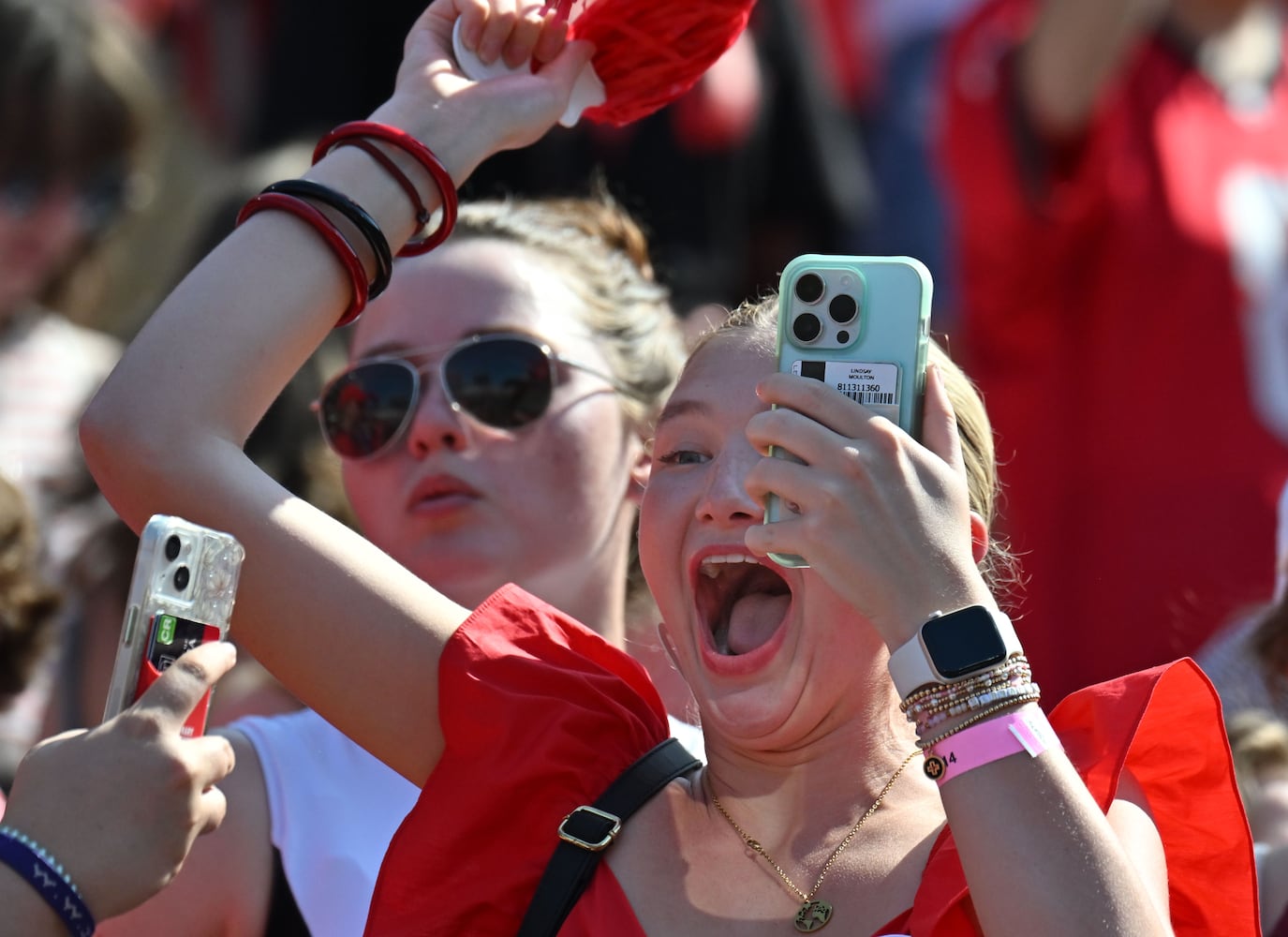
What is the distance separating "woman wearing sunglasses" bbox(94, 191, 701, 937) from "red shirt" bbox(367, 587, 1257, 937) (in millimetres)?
376

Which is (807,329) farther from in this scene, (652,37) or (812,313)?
(652,37)

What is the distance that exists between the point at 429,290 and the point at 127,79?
1713 mm

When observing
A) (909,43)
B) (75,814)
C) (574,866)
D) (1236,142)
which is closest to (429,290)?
(574,866)

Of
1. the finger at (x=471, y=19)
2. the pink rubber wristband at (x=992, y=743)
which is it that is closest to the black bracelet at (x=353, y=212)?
the finger at (x=471, y=19)

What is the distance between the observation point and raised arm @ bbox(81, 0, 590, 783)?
5.93ft

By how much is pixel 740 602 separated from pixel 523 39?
0.70 meters

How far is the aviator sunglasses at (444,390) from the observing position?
8.24 feet

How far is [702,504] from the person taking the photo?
1898 mm

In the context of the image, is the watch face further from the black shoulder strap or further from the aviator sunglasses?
the aviator sunglasses

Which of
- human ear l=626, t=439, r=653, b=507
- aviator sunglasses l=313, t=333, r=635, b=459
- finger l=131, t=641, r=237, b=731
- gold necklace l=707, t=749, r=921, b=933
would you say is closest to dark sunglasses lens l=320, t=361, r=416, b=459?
aviator sunglasses l=313, t=333, r=635, b=459

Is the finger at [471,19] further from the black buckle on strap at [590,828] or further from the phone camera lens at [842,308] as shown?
the black buckle on strap at [590,828]

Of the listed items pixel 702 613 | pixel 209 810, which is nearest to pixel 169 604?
pixel 209 810

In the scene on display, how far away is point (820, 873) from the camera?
5.93ft

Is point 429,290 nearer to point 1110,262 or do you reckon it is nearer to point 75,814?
point 75,814
